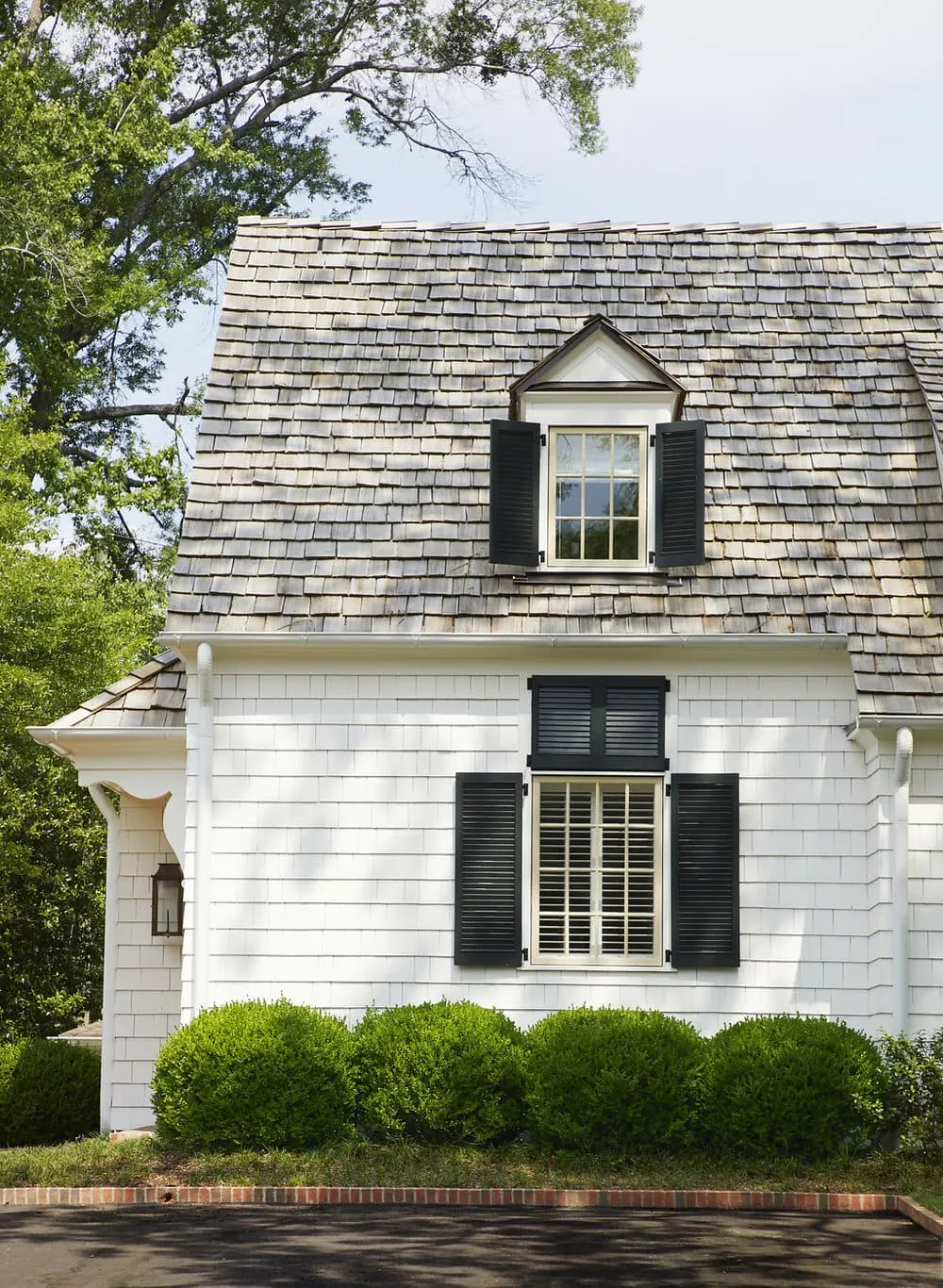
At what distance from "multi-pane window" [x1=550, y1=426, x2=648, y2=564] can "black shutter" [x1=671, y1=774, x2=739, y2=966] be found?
1.96 meters

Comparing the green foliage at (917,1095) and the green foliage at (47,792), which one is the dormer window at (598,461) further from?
the green foliage at (47,792)

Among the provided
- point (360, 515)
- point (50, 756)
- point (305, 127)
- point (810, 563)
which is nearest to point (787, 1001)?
point (810, 563)

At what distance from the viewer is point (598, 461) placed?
13391 mm

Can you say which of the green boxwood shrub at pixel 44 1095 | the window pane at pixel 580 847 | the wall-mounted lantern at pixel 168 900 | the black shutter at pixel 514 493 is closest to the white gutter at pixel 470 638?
the black shutter at pixel 514 493

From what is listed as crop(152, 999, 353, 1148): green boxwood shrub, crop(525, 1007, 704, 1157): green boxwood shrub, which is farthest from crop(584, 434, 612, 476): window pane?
crop(152, 999, 353, 1148): green boxwood shrub

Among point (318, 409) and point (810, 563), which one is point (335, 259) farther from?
point (810, 563)

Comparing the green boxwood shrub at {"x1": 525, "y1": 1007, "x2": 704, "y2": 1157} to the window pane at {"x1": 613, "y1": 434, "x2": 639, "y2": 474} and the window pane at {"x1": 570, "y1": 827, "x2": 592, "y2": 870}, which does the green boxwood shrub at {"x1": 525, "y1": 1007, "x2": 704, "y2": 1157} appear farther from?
the window pane at {"x1": 613, "y1": 434, "x2": 639, "y2": 474}

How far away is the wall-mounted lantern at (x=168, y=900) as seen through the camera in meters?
13.5

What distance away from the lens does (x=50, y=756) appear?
18703 millimetres

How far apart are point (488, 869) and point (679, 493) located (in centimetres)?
337

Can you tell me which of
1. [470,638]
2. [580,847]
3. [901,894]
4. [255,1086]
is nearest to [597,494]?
[470,638]

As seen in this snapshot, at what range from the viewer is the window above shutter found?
12633mm

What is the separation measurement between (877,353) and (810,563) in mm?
2557

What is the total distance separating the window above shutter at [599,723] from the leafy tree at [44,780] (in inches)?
261
